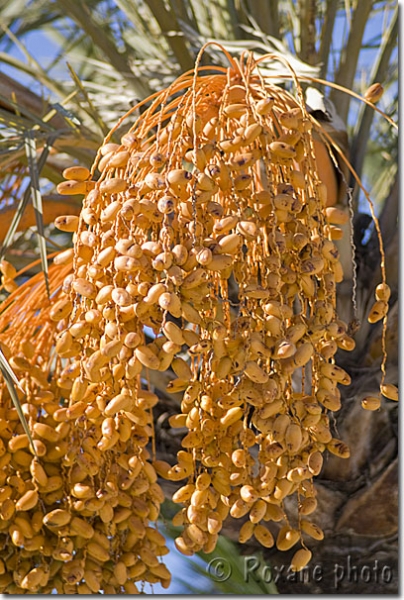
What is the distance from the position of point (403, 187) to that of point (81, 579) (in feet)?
3.06

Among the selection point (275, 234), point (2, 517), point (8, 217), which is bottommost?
point (2, 517)

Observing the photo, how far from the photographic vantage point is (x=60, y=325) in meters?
1.22

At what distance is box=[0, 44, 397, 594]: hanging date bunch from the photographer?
36.8 inches

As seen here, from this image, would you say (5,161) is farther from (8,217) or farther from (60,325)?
(60,325)

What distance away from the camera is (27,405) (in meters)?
1.25

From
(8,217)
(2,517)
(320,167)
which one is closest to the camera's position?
(2,517)

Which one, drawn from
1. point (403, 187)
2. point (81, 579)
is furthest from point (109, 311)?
point (403, 187)

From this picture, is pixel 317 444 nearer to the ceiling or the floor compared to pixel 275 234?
nearer to the floor

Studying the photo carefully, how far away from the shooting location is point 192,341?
36.7 inches

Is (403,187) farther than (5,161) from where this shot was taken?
Yes

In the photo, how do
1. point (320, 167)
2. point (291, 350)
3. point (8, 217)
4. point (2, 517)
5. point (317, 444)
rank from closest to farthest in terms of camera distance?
point (291, 350)
point (317, 444)
point (2, 517)
point (320, 167)
point (8, 217)

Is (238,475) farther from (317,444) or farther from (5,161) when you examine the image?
(5,161)

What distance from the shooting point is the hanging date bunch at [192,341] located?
3.07 ft

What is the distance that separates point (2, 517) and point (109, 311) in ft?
1.33
